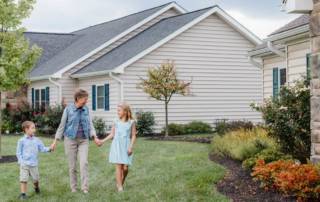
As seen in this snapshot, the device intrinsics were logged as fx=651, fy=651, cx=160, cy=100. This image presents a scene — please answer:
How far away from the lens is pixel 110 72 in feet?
81.8


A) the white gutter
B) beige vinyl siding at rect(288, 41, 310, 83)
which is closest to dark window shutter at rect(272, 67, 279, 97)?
the white gutter

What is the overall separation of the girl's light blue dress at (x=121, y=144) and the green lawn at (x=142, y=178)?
51 centimetres

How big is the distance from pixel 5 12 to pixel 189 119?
12.1m

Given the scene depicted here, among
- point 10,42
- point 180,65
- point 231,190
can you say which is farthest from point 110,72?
point 231,190

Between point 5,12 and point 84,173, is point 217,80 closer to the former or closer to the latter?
point 5,12

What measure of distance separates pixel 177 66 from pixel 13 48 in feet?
35.1

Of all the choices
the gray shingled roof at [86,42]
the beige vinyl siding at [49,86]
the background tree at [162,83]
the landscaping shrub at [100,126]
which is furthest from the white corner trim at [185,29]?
the beige vinyl siding at [49,86]

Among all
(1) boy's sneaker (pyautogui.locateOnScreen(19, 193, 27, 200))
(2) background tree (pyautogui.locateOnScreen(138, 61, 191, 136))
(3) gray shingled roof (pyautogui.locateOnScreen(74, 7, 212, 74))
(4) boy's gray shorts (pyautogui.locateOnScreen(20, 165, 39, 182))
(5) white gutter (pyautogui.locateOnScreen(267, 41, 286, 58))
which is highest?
(3) gray shingled roof (pyautogui.locateOnScreen(74, 7, 212, 74))

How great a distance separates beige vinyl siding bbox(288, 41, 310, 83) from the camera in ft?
53.9

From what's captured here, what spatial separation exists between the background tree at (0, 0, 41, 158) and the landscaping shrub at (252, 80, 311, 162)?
7270 millimetres

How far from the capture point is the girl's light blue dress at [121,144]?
11.0 m

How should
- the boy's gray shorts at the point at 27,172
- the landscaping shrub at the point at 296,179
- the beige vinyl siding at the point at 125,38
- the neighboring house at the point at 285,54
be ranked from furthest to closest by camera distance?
the beige vinyl siding at the point at 125,38
the neighboring house at the point at 285,54
the boy's gray shorts at the point at 27,172
the landscaping shrub at the point at 296,179

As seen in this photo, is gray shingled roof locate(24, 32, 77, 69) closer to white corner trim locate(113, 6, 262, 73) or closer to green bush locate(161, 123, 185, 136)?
white corner trim locate(113, 6, 262, 73)

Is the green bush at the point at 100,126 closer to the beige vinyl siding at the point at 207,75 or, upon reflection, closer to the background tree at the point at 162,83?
the beige vinyl siding at the point at 207,75
